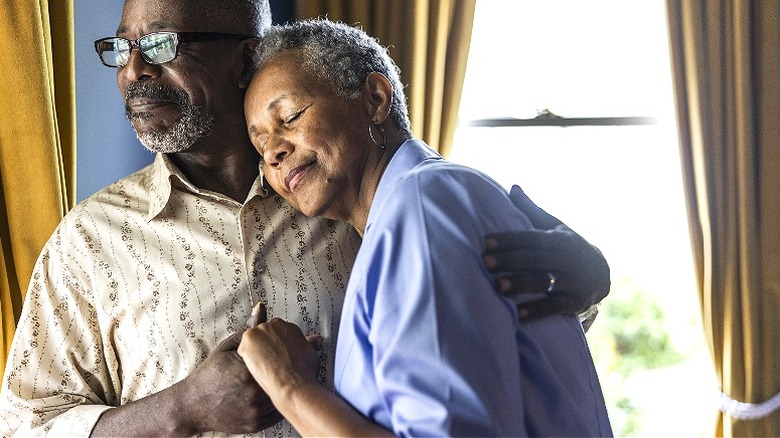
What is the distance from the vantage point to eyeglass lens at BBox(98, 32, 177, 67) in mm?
1908

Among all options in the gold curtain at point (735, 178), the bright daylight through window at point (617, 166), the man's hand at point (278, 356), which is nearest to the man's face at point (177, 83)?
the man's hand at point (278, 356)

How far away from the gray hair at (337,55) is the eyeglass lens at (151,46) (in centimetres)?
31

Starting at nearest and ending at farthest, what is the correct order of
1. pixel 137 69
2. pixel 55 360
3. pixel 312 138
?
pixel 312 138, pixel 55 360, pixel 137 69

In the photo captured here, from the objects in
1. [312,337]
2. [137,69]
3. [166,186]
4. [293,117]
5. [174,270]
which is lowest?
[312,337]

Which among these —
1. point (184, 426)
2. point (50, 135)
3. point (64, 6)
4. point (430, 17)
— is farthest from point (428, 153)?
point (430, 17)

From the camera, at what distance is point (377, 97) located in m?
1.59

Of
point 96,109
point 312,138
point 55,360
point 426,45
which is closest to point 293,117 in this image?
point 312,138

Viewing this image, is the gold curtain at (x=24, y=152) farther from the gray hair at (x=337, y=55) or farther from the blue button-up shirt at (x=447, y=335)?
the blue button-up shirt at (x=447, y=335)

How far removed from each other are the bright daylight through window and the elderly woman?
2148 millimetres

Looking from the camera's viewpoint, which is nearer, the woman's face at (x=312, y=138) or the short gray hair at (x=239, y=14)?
the woman's face at (x=312, y=138)

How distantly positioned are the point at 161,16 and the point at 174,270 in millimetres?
525

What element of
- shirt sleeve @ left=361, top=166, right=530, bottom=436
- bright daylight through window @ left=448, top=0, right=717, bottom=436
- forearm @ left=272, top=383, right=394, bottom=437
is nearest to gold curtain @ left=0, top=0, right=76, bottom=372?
forearm @ left=272, top=383, right=394, bottom=437

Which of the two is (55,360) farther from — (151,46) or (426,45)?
(426,45)

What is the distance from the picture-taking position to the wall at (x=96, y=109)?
2.57 m
